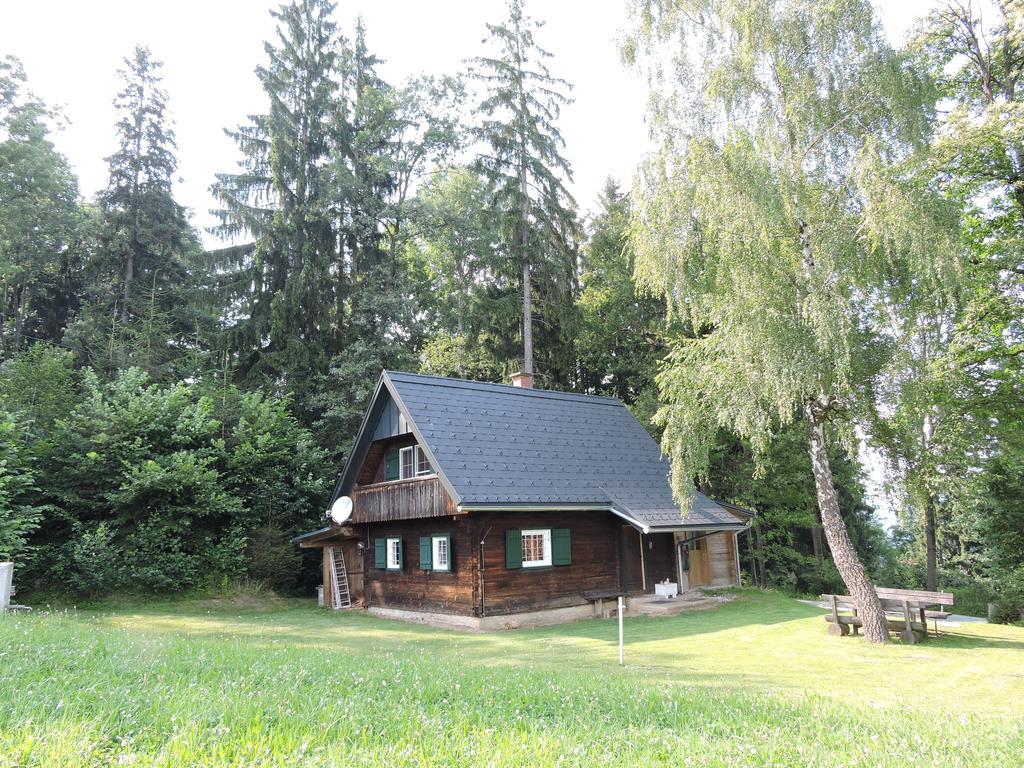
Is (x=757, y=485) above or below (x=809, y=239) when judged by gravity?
below

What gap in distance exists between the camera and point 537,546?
53.7 ft

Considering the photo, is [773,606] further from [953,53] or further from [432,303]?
[432,303]

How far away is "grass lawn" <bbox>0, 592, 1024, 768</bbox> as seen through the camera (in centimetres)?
396

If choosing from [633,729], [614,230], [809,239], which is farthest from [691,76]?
[614,230]

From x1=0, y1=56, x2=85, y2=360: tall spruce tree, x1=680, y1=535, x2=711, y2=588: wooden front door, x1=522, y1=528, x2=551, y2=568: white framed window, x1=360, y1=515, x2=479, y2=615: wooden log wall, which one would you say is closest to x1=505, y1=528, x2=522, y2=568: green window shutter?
x1=522, y1=528, x2=551, y2=568: white framed window

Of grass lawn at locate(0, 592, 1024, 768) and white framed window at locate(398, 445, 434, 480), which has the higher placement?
white framed window at locate(398, 445, 434, 480)

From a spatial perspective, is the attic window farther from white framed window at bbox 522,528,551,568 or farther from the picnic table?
the picnic table

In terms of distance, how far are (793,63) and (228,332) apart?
22.6 meters

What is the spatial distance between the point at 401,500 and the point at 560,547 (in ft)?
14.2

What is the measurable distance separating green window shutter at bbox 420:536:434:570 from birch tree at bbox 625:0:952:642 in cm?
695

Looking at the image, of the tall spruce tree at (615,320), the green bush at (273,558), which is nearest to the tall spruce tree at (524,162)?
the tall spruce tree at (615,320)

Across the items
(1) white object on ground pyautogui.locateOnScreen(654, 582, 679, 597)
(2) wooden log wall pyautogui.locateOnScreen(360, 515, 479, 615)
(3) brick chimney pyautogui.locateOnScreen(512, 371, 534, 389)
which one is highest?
(3) brick chimney pyautogui.locateOnScreen(512, 371, 534, 389)

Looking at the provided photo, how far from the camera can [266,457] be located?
72.4 ft

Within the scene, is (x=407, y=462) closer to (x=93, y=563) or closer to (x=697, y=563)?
(x=93, y=563)
